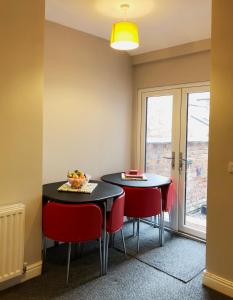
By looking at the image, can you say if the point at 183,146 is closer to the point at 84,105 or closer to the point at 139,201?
the point at 139,201

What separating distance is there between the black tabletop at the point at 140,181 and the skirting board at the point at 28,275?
130 cm

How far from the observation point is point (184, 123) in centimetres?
382

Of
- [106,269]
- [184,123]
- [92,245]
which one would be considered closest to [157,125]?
[184,123]

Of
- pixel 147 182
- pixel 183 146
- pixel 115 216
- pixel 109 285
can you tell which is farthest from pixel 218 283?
pixel 183 146

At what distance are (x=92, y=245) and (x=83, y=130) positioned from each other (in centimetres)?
146

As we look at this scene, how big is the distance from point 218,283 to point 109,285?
0.98 metres

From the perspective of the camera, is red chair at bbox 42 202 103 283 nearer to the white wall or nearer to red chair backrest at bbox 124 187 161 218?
red chair backrest at bbox 124 187 161 218

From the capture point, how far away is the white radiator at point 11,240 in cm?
232

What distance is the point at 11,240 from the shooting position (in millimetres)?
2375

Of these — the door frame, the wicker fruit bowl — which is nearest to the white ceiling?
the door frame

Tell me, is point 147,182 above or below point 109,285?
above

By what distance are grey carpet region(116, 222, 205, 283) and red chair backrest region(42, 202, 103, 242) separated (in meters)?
0.88

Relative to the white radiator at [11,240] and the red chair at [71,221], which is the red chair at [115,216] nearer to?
the red chair at [71,221]

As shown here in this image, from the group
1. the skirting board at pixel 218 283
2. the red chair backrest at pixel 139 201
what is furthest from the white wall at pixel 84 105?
the skirting board at pixel 218 283
